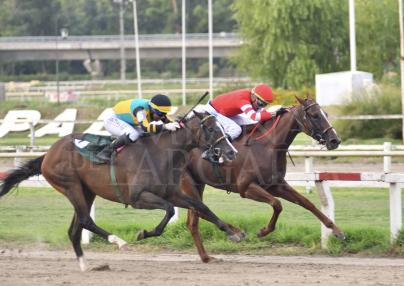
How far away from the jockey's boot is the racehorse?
7 centimetres

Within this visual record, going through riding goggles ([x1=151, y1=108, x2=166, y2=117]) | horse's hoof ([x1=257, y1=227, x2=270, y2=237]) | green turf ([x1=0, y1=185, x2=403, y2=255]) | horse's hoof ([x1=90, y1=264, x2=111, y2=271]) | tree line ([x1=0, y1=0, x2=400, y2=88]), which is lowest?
green turf ([x1=0, y1=185, x2=403, y2=255])

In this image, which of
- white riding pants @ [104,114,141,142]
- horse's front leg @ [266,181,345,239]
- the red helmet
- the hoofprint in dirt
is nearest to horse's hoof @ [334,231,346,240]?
horse's front leg @ [266,181,345,239]

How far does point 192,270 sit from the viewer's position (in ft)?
28.3

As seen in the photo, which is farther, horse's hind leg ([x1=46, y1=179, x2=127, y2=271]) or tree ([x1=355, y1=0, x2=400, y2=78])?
tree ([x1=355, y1=0, x2=400, y2=78])

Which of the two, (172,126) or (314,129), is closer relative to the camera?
(172,126)

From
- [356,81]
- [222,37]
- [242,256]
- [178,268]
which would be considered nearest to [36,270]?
[178,268]

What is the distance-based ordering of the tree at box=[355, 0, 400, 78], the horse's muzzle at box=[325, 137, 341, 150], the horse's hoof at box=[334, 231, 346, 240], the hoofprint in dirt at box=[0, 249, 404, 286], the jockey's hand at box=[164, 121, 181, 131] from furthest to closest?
the tree at box=[355, 0, 400, 78], the horse's muzzle at box=[325, 137, 341, 150], the horse's hoof at box=[334, 231, 346, 240], the jockey's hand at box=[164, 121, 181, 131], the hoofprint in dirt at box=[0, 249, 404, 286]

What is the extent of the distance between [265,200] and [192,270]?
150 centimetres

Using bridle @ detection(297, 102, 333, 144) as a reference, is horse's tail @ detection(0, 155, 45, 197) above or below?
below

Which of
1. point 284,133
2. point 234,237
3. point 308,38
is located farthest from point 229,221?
point 308,38

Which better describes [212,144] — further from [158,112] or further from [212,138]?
[158,112]

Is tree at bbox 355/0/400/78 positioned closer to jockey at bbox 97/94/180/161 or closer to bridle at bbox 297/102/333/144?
bridle at bbox 297/102/333/144

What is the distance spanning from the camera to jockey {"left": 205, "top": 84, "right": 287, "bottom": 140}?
10.3 m

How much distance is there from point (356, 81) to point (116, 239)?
21408 mm
